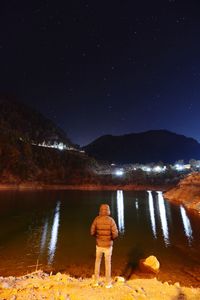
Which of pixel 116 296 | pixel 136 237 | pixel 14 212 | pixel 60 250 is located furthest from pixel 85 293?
pixel 14 212

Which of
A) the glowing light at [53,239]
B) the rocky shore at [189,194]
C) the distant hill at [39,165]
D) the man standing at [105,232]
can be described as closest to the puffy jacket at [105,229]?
the man standing at [105,232]

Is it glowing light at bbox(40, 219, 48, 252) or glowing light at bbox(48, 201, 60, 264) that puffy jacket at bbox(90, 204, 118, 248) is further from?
glowing light at bbox(40, 219, 48, 252)

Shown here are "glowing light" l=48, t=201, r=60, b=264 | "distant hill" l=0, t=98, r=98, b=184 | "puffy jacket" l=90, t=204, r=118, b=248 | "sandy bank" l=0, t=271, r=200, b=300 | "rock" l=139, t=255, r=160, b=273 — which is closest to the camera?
"sandy bank" l=0, t=271, r=200, b=300

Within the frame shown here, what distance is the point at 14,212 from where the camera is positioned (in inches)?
2183

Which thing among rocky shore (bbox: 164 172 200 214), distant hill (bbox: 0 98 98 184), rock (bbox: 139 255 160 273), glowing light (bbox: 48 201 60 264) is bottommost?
rock (bbox: 139 255 160 273)

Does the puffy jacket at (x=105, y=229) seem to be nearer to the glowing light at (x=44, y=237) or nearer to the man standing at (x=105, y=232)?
the man standing at (x=105, y=232)

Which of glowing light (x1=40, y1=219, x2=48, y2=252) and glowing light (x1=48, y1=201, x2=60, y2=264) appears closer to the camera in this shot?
glowing light (x1=48, y1=201, x2=60, y2=264)

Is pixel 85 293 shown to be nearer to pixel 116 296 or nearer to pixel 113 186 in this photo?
pixel 116 296

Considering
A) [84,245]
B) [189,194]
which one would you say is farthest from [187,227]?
[189,194]

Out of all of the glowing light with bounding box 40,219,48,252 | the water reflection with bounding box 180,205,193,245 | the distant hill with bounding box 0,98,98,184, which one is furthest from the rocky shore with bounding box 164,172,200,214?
the distant hill with bounding box 0,98,98,184

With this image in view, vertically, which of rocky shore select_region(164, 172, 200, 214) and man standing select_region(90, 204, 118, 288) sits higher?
rocky shore select_region(164, 172, 200, 214)

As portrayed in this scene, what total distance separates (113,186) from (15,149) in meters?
63.5

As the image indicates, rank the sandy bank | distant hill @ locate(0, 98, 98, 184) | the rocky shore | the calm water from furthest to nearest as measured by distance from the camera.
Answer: distant hill @ locate(0, 98, 98, 184) < the rocky shore < the calm water < the sandy bank

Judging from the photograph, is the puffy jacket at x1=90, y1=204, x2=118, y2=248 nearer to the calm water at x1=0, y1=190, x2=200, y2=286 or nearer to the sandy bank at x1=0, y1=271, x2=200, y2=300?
the sandy bank at x1=0, y1=271, x2=200, y2=300
